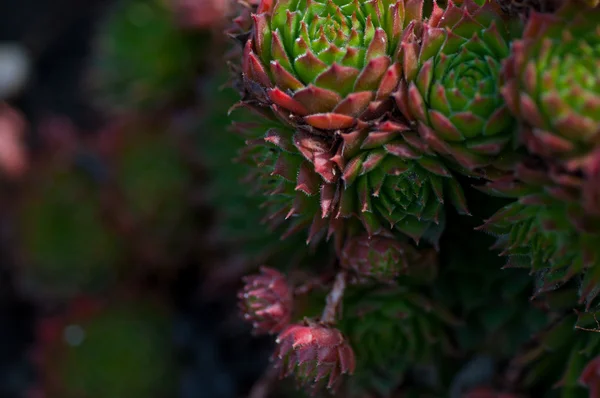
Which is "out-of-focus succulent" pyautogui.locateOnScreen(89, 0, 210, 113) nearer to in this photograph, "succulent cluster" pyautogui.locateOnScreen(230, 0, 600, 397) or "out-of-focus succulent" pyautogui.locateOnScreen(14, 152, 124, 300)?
"out-of-focus succulent" pyautogui.locateOnScreen(14, 152, 124, 300)

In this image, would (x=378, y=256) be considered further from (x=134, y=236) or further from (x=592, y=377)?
(x=134, y=236)

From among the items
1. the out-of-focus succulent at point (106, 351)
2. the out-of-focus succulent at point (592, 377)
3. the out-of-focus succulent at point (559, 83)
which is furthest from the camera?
the out-of-focus succulent at point (106, 351)

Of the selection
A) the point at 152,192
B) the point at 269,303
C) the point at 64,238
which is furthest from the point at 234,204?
the point at 64,238

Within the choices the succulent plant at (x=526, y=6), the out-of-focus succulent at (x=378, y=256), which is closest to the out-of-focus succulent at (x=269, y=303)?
the out-of-focus succulent at (x=378, y=256)

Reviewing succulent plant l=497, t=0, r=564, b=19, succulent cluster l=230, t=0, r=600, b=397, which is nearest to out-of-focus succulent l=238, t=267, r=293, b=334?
succulent cluster l=230, t=0, r=600, b=397

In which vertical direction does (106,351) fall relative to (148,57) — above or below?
below

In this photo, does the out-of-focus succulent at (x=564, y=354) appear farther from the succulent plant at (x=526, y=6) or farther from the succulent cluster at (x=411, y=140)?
the succulent plant at (x=526, y=6)
